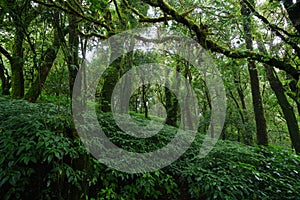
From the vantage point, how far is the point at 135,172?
12.9ft

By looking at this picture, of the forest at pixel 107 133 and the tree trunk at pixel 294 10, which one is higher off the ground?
the tree trunk at pixel 294 10

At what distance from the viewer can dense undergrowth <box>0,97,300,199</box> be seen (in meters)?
2.71

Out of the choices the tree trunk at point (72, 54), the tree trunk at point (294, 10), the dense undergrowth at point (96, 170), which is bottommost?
the dense undergrowth at point (96, 170)

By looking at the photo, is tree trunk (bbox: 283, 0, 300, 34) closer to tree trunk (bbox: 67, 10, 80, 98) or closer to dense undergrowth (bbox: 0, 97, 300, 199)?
dense undergrowth (bbox: 0, 97, 300, 199)

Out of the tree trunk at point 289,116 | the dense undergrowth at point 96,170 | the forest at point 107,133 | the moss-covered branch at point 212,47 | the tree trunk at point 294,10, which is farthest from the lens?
the tree trunk at point 289,116


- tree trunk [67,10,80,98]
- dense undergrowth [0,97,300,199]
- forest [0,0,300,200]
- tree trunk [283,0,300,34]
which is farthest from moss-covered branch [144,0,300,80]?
dense undergrowth [0,97,300,199]

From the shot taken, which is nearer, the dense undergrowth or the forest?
the dense undergrowth

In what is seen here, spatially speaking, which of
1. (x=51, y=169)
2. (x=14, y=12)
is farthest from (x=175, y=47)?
(x=51, y=169)

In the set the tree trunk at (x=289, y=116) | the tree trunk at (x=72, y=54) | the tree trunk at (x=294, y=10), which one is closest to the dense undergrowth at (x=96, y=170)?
the tree trunk at (x=72, y=54)

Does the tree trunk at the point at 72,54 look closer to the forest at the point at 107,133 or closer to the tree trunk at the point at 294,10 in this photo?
the forest at the point at 107,133

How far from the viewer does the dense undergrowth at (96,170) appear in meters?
2.71

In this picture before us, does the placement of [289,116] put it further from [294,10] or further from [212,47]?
[294,10]

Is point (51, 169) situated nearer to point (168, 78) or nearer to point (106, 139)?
point (106, 139)

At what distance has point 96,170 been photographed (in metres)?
3.59
